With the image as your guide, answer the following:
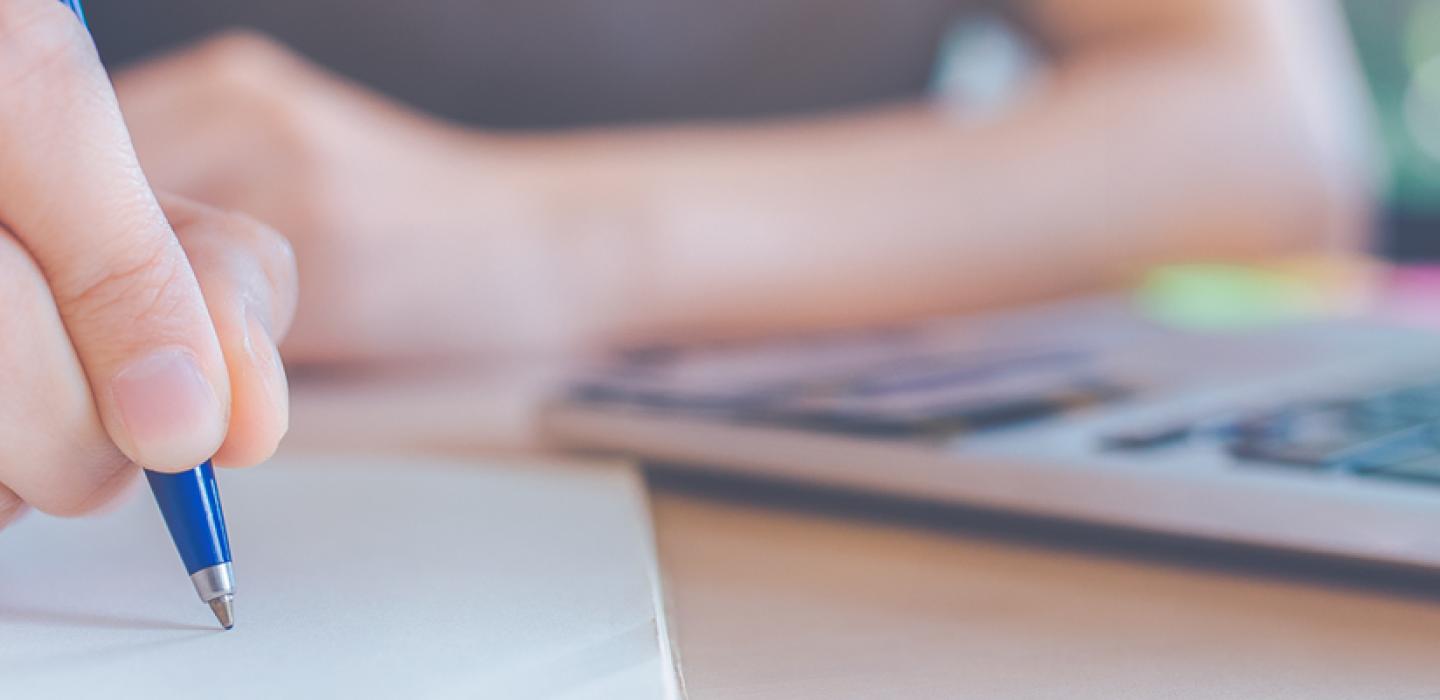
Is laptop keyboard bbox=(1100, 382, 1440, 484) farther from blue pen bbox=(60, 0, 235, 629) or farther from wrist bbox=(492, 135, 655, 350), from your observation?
wrist bbox=(492, 135, 655, 350)

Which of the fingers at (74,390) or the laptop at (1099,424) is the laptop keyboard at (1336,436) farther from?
the fingers at (74,390)

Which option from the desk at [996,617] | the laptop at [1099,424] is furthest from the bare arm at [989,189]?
the desk at [996,617]

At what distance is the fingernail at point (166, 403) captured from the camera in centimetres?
22

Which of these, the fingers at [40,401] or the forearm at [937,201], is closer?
the fingers at [40,401]

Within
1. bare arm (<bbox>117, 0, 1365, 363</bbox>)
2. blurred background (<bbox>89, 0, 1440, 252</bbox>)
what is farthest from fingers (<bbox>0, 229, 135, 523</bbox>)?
blurred background (<bbox>89, 0, 1440, 252</bbox>)

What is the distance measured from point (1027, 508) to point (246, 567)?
165 millimetres

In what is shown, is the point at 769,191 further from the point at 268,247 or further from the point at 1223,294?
the point at 268,247

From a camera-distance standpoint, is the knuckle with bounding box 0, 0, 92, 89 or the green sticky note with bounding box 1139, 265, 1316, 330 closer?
the knuckle with bounding box 0, 0, 92, 89

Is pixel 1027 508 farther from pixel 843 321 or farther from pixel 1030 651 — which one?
pixel 843 321

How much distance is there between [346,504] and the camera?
0.33m

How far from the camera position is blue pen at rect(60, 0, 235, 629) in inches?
8.8

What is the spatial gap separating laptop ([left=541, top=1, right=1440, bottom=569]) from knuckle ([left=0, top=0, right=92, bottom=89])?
0.19 m

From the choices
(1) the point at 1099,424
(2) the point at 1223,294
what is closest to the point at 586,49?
(2) the point at 1223,294

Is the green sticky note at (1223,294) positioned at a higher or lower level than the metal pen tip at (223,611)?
higher
